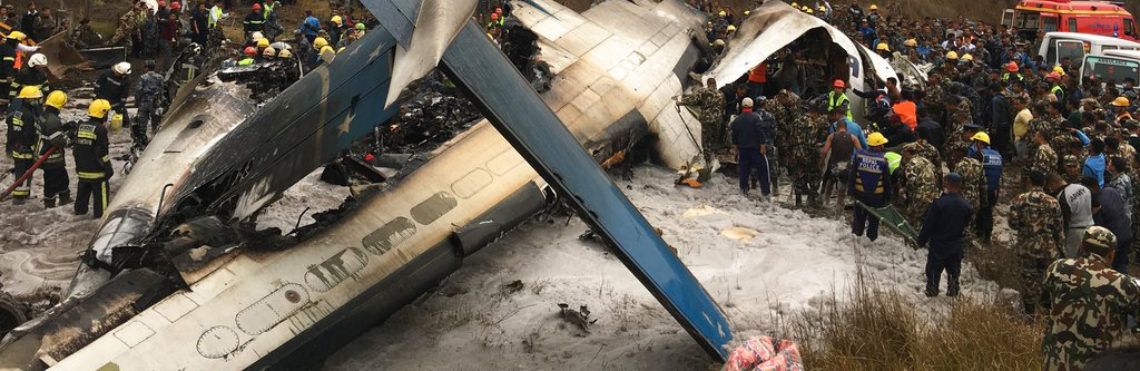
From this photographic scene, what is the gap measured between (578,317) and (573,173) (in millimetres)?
1919

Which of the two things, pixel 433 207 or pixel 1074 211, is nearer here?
pixel 433 207

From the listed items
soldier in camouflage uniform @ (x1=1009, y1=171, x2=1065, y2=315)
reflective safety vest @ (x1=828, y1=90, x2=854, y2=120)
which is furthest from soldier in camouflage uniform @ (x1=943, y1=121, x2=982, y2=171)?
soldier in camouflage uniform @ (x1=1009, y1=171, x2=1065, y2=315)

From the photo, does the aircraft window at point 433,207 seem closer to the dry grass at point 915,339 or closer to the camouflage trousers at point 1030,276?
the dry grass at point 915,339

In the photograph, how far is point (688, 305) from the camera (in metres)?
7.64

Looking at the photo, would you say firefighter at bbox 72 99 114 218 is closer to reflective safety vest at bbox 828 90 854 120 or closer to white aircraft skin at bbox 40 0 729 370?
white aircraft skin at bbox 40 0 729 370

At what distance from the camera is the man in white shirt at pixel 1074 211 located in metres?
9.84

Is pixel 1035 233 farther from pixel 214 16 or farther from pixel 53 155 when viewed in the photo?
pixel 214 16

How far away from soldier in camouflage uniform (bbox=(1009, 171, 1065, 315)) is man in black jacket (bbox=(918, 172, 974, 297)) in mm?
486

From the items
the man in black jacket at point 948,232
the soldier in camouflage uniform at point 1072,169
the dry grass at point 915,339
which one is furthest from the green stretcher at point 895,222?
the dry grass at point 915,339

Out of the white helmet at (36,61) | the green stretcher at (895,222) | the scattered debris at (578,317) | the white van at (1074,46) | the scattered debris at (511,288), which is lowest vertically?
the white van at (1074,46)

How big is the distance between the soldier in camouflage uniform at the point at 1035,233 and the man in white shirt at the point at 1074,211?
0.36m

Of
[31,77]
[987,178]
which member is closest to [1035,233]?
[987,178]

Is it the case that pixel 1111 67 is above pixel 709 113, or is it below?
below

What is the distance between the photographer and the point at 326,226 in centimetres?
880
